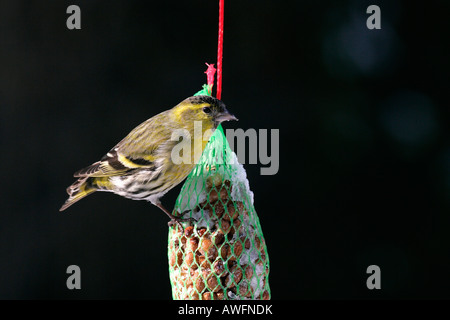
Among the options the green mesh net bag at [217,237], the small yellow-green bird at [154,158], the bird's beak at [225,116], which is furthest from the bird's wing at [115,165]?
the bird's beak at [225,116]

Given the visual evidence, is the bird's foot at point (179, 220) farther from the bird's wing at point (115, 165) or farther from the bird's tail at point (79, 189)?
the bird's tail at point (79, 189)

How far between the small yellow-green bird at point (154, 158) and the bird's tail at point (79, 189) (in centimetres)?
5

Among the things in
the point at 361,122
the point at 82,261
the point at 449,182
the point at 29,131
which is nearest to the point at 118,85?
the point at 29,131

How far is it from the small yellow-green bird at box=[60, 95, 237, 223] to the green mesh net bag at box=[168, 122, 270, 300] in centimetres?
7

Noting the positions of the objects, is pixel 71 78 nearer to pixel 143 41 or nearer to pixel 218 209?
pixel 143 41

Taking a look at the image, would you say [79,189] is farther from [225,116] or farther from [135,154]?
[225,116]

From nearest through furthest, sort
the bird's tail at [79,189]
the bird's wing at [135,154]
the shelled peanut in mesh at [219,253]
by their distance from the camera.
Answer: the shelled peanut in mesh at [219,253] → the bird's wing at [135,154] → the bird's tail at [79,189]

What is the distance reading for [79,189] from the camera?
9.04 ft

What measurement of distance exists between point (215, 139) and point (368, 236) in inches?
77.0

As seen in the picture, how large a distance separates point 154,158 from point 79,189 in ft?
1.29

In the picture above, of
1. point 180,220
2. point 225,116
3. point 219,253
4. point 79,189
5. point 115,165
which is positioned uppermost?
point 225,116

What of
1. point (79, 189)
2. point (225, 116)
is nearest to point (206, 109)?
point (225, 116)

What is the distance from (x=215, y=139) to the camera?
267cm

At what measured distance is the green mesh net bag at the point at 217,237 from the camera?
2521 millimetres
